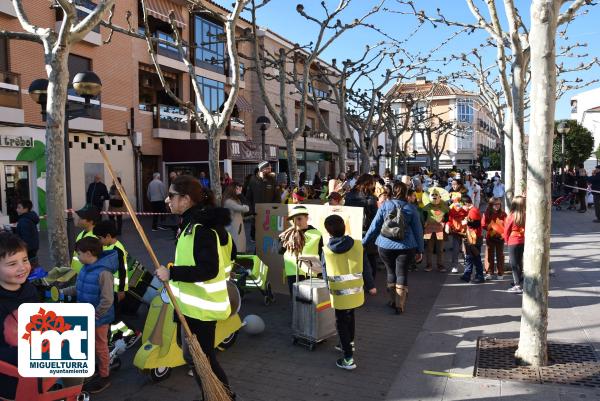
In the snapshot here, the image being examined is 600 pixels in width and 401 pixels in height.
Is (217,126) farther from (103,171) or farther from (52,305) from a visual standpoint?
(103,171)

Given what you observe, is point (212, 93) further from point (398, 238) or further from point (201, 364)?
point (201, 364)

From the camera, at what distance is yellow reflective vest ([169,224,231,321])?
3377mm

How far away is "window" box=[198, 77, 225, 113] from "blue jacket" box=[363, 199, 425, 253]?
19314mm

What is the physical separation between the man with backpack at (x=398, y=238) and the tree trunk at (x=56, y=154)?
449 centimetres

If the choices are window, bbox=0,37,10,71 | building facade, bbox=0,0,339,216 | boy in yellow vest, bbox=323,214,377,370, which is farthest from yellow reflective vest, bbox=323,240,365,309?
window, bbox=0,37,10,71

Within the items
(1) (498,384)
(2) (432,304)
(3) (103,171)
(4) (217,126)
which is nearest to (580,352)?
(1) (498,384)

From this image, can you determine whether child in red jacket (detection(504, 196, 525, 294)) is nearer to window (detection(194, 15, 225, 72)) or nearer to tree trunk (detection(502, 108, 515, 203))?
tree trunk (detection(502, 108, 515, 203))

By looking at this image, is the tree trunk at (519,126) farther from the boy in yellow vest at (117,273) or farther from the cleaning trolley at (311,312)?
the boy in yellow vest at (117,273)

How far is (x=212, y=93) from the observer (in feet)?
83.4

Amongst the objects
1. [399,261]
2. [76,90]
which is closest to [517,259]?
[399,261]

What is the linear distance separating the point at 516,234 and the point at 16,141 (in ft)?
47.9

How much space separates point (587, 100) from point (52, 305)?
87872 mm

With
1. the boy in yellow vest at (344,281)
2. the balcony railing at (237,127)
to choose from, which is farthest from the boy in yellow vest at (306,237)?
the balcony railing at (237,127)

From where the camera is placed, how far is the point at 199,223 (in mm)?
3369
